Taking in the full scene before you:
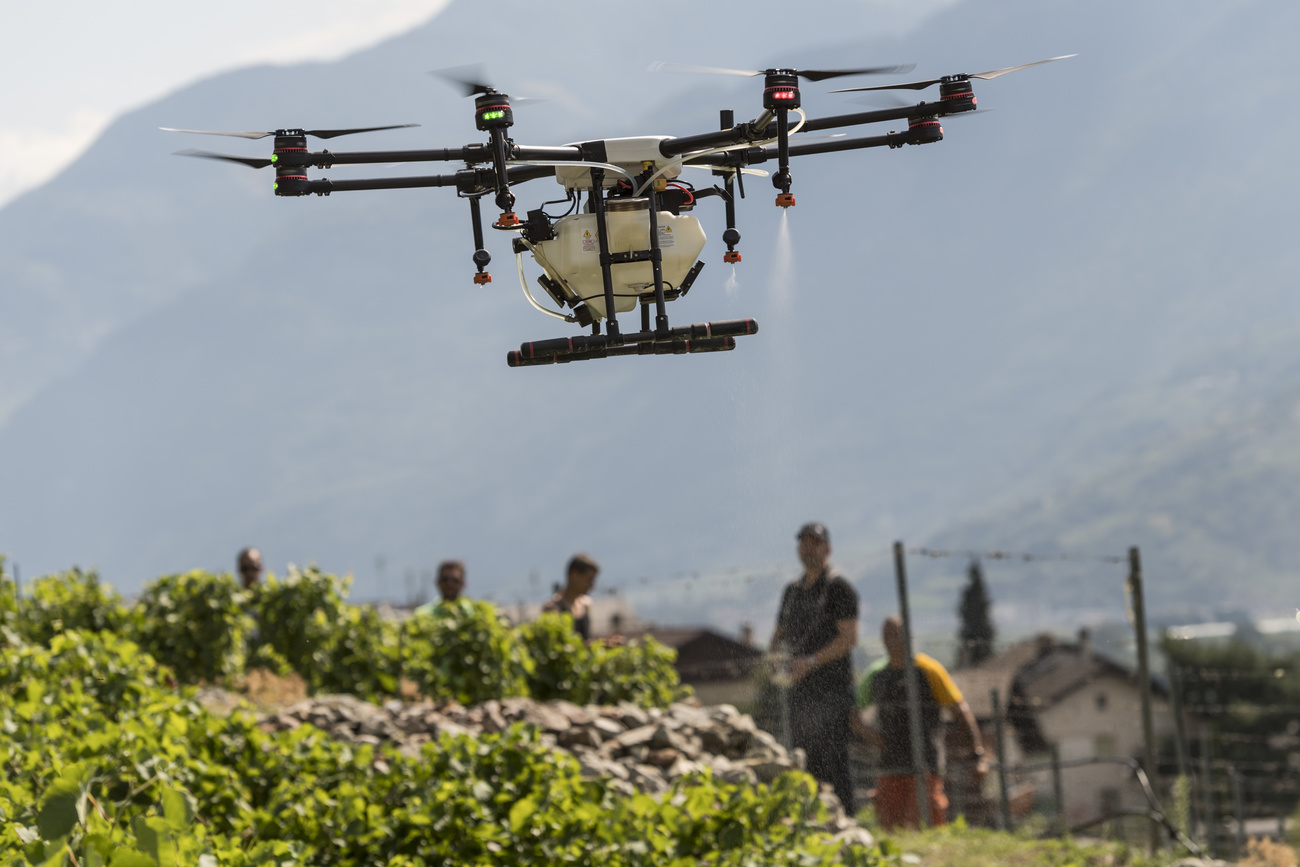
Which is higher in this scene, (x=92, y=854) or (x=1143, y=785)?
(x=92, y=854)

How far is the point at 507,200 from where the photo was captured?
16.5 feet

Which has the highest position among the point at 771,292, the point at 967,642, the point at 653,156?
the point at 653,156

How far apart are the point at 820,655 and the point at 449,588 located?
14.7 ft

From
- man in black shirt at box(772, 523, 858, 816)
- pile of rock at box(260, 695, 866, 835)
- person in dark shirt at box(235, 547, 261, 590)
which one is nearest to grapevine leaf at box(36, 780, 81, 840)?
pile of rock at box(260, 695, 866, 835)

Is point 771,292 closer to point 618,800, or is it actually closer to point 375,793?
point 618,800

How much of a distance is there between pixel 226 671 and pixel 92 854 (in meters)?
10.7

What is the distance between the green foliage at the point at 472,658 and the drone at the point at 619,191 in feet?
21.8

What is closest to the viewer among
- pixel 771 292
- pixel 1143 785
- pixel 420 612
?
pixel 771 292

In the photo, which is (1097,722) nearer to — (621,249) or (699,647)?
(699,647)

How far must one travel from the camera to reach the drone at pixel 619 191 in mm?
5254

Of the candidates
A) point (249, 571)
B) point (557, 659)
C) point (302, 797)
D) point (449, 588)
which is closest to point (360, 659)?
point (449, 588)

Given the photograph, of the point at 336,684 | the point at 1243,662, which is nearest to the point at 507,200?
the point at 336,684

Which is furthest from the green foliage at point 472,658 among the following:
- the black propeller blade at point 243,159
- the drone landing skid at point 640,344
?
the black propeller blade at point 243,159

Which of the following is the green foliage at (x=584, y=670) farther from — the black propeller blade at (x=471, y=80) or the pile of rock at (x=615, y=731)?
the black propeller blade at (x=471, y=80)
